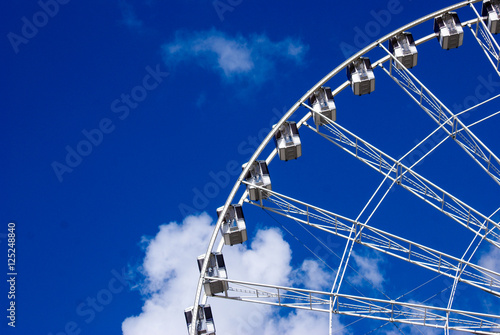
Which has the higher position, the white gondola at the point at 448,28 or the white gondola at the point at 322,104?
the white gondola at the point at 448,28

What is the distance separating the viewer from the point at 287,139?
3384 centimetres

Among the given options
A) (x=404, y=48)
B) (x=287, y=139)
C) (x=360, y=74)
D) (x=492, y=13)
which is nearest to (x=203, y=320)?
(x=287, y=139)

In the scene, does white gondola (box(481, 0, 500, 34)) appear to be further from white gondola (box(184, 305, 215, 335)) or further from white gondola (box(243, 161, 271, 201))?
white gondola (box(184, 305, 215, 335))

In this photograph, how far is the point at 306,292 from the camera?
2964 cm

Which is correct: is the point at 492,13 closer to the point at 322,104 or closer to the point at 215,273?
the point at 322,104

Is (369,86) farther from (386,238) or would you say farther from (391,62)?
(386,238)

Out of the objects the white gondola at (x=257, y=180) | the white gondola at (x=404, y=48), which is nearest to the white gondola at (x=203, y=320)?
the white gondola at (x=257, y=180)

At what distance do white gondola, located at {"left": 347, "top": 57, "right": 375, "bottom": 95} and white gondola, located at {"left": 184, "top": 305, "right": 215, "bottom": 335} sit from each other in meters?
10.9

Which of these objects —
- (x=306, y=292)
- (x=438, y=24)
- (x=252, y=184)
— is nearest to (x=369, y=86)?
(x=438, y=24)

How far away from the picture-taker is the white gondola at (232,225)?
106ft

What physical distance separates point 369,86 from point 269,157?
5.23 m

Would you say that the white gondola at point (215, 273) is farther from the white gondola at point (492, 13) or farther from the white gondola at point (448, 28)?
the white gondola at point (492, 13)

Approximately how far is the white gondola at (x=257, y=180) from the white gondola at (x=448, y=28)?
377 inches

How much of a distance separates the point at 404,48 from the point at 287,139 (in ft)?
20.4
